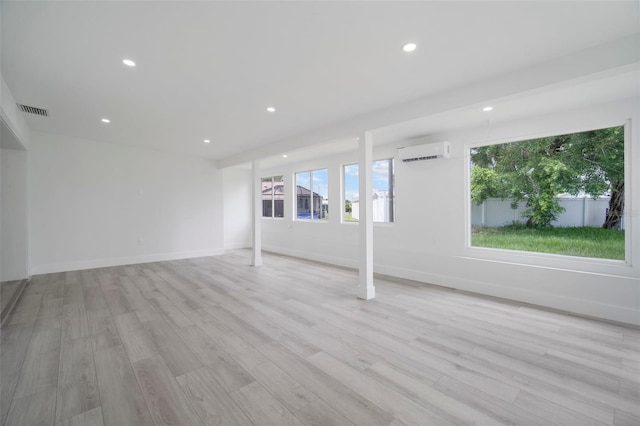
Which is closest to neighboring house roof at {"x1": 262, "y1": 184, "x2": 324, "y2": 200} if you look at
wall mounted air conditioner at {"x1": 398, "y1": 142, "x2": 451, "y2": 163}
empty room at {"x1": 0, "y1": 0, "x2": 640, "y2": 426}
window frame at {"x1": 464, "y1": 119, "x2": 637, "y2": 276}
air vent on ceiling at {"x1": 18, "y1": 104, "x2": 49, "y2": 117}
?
empty room at {"x1": 0, "y1": 0, "x2": 640, "y2": 426}

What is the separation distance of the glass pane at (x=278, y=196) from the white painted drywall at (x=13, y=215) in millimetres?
5289

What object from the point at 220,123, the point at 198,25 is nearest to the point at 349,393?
the point at 198,25

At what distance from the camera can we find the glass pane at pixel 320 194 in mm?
6820

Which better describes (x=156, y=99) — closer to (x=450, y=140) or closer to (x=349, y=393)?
(x=349, y=393)

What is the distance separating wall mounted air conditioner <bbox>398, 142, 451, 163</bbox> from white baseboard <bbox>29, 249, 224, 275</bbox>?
18.1ft

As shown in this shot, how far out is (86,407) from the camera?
175cm

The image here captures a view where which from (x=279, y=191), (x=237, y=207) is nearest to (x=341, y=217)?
(x=279, y=191)

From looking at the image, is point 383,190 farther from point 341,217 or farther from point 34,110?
point 34,110

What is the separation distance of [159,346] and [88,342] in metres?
0.73

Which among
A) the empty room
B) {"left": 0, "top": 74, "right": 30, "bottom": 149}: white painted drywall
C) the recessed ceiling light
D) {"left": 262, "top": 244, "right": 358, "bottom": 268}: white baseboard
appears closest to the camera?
the empty room

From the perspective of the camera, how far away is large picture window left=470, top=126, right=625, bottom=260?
3381 mm

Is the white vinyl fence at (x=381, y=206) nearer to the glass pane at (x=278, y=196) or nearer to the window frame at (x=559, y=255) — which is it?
the window frame at (x=559, y=255)

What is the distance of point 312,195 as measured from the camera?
7320 mm

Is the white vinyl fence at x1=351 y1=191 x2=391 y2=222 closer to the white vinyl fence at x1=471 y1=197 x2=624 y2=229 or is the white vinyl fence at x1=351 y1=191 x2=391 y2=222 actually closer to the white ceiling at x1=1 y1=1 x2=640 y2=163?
the white vinyl fence at x1=471 y1=197 x2=624 y2=229
